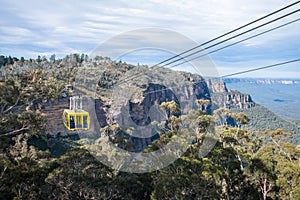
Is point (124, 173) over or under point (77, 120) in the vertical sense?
under

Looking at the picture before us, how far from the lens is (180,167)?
9031mm

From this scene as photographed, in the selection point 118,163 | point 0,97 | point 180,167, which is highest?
point 0,97

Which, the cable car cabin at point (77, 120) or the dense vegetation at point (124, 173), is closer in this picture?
the dense vegetation at point (124, 173)

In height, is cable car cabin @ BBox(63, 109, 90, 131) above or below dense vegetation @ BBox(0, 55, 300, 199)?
above

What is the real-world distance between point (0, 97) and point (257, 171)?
8.18 meters

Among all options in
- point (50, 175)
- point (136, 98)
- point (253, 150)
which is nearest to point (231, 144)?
point (253, 150)

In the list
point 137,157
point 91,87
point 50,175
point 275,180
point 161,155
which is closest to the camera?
point 50,175

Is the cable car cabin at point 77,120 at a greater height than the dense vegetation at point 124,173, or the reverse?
the cable car cabin at point 77,120

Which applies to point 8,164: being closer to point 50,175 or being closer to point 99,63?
point 50,175

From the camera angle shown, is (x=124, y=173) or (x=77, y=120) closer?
(x=77, y=120)

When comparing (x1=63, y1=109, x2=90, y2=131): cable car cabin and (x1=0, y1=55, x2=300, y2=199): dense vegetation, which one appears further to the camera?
(x1=63, y1=109, x2=90, y2=131): cable car cabin

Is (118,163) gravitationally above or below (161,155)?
below

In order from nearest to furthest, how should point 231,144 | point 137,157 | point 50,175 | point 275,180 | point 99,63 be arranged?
point 50,175 → point 275,180 → point 231,144 → point 137,157 → point 99,63

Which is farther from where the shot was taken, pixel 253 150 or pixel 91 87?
pixel 91 87
